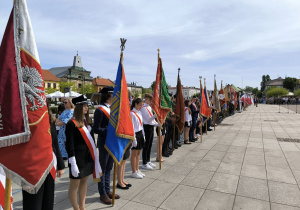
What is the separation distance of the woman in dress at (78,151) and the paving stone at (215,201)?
2202mm

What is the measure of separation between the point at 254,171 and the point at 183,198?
9.22ft

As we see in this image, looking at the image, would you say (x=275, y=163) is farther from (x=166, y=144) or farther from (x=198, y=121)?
(x=198, y=121)

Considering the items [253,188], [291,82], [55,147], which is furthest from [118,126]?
[291,82]

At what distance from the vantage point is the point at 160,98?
6000mm

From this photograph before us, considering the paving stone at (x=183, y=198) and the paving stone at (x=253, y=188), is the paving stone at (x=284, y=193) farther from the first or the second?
the paving stone at (x=183, y=198)

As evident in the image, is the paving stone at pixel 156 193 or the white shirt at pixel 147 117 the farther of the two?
the white shirt at pixel 147 117

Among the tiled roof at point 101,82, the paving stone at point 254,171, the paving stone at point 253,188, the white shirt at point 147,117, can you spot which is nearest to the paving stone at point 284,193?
the paving stone at point 253,188

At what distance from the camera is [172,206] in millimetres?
3838

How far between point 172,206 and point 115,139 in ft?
5.59

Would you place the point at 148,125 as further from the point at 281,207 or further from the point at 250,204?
the point at 281,207

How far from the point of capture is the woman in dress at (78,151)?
10.3ft

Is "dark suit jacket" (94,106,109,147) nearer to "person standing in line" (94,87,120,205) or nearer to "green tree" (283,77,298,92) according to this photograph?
"person standing in line" (94,87,120,205)

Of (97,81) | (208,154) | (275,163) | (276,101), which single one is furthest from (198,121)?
(97,81)

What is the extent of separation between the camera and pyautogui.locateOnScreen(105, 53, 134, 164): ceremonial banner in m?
3.85
